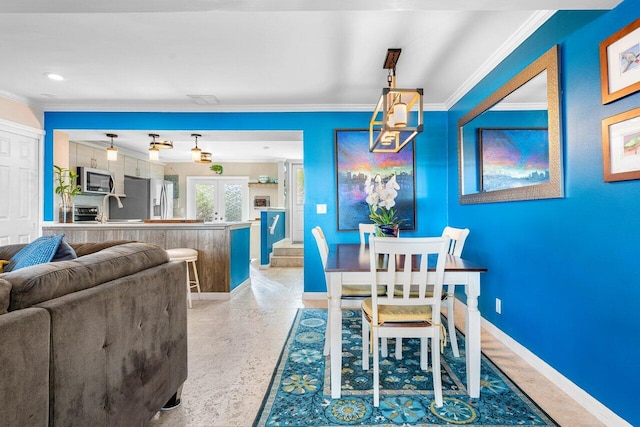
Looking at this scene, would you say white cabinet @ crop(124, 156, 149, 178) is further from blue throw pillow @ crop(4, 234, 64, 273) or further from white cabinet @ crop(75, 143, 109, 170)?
blue throw pillow @ crop(4, 234, 64, 273)

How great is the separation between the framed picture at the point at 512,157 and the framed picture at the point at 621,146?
0.49m

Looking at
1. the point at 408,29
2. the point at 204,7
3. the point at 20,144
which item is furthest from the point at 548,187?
the point at 20,144

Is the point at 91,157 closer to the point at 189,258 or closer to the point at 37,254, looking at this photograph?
the point at 189,258

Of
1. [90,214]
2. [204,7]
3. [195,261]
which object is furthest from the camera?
[90,214]

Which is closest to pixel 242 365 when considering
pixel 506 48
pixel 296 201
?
pixel 506 48

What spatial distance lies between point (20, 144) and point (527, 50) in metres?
5.18

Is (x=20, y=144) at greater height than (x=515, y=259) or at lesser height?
greater

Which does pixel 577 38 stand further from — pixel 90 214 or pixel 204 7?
pixel 90 214

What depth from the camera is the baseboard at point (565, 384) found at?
167 centimetres

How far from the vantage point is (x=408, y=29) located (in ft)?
7.88

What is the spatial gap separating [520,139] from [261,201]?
20.4ft

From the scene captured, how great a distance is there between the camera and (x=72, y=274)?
119cm

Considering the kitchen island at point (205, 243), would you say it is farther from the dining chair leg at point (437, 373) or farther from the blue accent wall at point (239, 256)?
the dining chair leg at point (437, 373)

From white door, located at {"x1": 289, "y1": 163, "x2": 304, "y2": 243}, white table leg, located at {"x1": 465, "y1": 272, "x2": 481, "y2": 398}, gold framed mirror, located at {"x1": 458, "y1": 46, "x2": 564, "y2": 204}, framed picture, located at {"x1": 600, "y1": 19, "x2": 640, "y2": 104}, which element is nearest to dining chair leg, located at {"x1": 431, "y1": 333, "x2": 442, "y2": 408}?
white table leg, located at {"x1": 465, "y1": 272, "x2": 481, "y2": 398}
